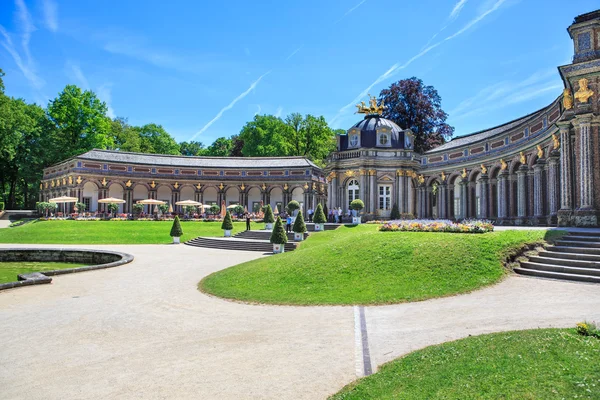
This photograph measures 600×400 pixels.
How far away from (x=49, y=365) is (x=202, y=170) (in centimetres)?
5821

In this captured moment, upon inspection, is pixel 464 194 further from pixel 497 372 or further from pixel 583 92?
pixel 497 372

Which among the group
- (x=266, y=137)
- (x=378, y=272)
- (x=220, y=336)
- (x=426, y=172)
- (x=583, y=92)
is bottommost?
(x=220, y=336)

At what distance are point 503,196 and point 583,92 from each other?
41.5 ft

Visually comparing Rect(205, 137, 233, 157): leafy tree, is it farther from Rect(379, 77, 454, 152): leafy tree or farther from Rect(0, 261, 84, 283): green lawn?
Rect(0, 261, 84, 283): green lawn

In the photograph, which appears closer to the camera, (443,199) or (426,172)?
(443,199)

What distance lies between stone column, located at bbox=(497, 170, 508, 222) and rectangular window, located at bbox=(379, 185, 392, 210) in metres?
13.1

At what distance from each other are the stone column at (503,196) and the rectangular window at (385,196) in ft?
43.0

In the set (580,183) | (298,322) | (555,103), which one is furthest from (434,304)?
(555,103)

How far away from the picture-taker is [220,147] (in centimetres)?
8950

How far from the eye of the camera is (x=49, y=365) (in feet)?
20.7

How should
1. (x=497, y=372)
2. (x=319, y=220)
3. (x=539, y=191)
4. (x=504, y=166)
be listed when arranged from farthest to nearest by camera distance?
1. (x=319, y=220)
2. (x=504, y=166)
3. (x=539, y=191)
4. (x=497, y=372)

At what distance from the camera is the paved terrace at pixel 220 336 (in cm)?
557

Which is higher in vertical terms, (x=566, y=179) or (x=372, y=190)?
(x=372, y=190)

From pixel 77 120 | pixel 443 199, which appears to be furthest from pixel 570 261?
pixel 77 120
